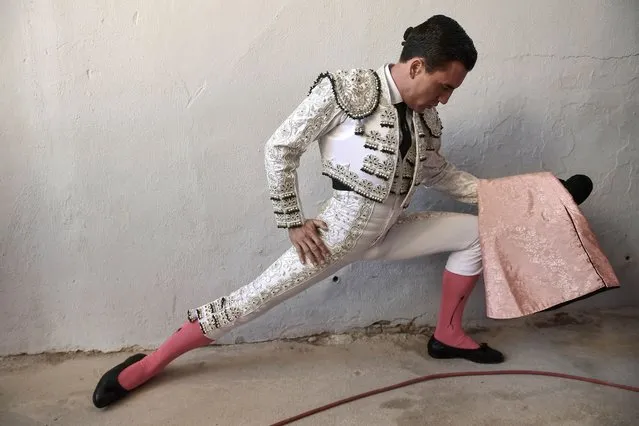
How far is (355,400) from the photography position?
5.54 feet

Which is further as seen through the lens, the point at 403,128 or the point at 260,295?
the point at 260,295

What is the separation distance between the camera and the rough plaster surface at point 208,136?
1740mm

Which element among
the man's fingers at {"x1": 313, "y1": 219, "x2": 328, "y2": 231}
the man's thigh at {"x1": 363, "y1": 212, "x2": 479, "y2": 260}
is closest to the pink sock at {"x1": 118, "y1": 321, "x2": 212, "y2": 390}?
the man's fingers at {"x1": 313, "y1": 219, "x2": 328, "y2": 231}

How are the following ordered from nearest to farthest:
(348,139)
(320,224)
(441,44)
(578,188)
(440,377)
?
(441,44) → (348,139) → (320,224) → (578,188) → (440,377)

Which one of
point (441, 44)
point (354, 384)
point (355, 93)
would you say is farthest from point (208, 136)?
point (354, 384)

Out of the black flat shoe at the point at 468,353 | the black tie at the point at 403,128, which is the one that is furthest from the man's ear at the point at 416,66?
the black flat shoe at the point at 468,353

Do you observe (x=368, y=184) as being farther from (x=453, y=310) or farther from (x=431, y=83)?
(x=453, y=310)

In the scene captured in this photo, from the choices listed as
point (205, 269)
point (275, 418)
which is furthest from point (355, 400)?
point (205, 269)

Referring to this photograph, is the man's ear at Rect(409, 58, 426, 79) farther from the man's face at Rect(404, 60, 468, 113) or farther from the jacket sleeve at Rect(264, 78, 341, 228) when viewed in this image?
the jacket sleeve at Rect(264, 78, 341, 228)

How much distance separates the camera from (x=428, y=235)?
175cm

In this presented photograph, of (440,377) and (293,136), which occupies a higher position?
(293,136)

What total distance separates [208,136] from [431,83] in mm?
813

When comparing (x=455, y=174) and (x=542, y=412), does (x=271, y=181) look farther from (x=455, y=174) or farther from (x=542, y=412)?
(x=542, y=412)

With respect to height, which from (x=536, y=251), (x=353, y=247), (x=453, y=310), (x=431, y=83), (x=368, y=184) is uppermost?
(x=431, y=83)
